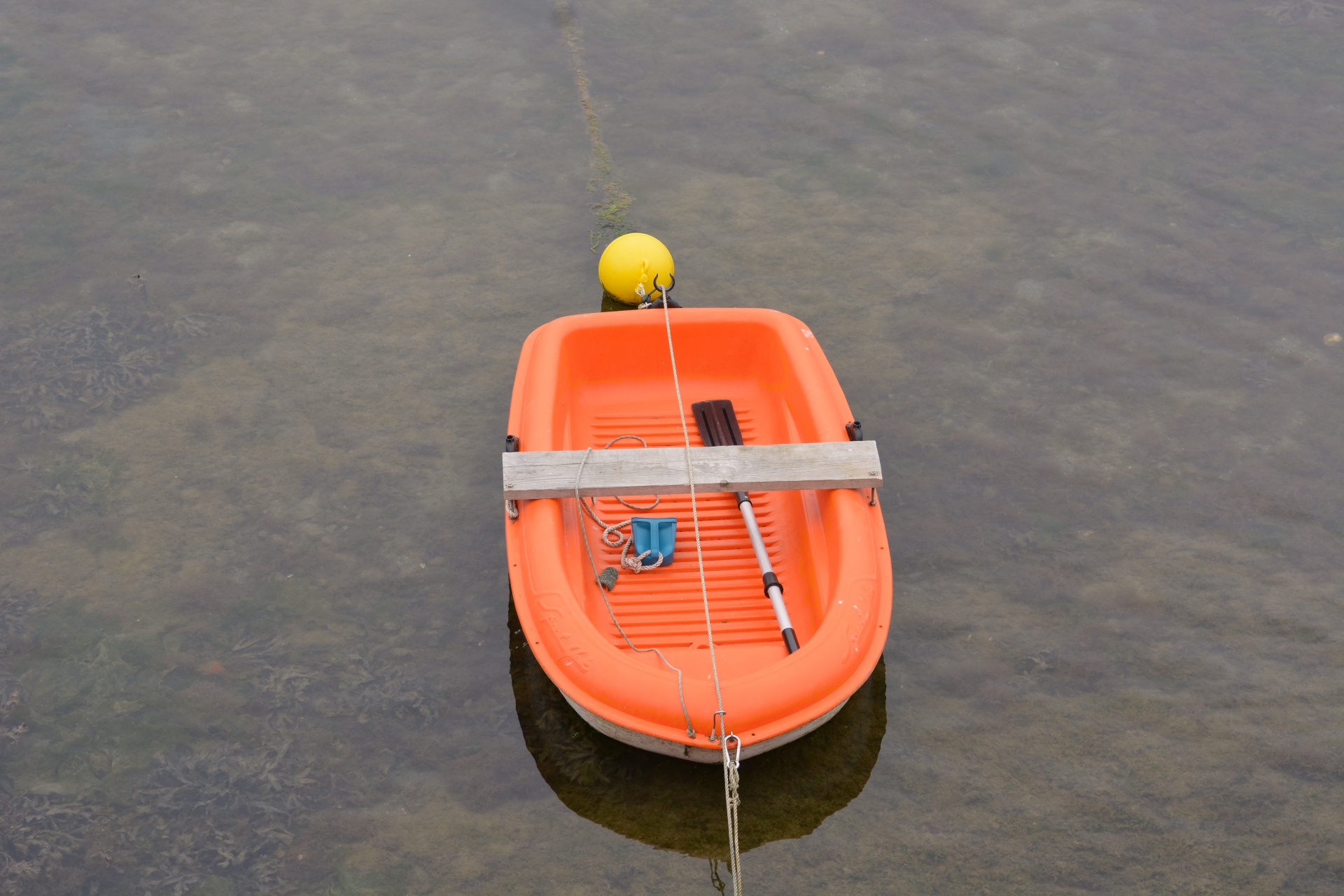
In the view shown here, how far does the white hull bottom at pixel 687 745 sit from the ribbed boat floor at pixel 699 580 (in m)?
0.44

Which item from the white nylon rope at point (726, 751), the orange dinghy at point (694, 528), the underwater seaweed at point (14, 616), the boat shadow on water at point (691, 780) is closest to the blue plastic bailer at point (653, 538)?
the orange dinghy at point (694, 528)

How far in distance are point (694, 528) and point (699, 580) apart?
11.2 inches

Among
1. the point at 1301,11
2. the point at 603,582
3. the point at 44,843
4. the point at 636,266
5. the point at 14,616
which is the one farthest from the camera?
the point at 1301,11

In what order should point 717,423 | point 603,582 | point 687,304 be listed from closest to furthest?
1. point 603,582
2. point 717,423
3. point 687,304

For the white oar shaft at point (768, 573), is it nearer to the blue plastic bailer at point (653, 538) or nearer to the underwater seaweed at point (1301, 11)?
the blue plastic bailer at point (653, 538)

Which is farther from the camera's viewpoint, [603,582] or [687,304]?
[687,304]

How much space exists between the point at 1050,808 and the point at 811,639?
110 centimetres

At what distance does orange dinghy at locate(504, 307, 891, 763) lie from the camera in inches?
149

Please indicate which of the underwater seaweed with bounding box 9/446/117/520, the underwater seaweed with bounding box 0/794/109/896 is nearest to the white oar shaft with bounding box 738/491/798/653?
the underwater seaweed with bounding box 0/794/109/896

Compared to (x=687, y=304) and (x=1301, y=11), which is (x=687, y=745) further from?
(x=1301, y=11)

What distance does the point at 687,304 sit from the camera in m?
6.34

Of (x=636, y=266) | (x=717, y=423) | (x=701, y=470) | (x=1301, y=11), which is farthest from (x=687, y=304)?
(x=1301, y=11)

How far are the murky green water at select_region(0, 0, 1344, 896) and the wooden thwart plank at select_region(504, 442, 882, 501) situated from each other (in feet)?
2.39

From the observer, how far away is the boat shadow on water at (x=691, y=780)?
4.01 m
